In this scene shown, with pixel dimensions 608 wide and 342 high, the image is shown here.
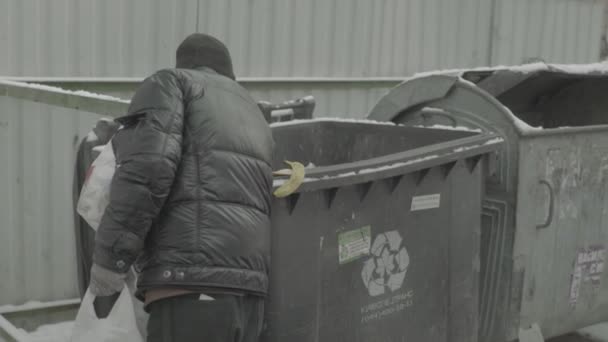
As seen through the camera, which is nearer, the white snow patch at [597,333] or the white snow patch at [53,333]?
the white snow patch at [53,333]

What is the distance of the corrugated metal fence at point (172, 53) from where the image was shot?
5844 millimetres

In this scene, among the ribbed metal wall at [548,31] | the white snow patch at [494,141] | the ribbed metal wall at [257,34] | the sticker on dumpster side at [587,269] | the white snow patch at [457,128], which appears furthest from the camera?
the ribbed metal wall at [548,31]

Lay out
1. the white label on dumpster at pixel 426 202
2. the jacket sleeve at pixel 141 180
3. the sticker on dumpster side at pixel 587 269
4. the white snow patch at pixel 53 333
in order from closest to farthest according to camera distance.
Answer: the jacket sleeve at pixel 141 180 → the white label on dumpster at pixel 426 202 → the sticker on dumpster side at pixel 587 269 → the white snow patch at pixel 53 333

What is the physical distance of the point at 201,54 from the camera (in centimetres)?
333

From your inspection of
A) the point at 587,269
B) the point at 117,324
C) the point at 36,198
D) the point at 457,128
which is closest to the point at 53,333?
the point at 36,198

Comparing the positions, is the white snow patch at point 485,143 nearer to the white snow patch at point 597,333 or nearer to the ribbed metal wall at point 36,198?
the white snow patch at point 597,333

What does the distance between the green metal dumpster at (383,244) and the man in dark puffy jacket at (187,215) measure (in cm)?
27

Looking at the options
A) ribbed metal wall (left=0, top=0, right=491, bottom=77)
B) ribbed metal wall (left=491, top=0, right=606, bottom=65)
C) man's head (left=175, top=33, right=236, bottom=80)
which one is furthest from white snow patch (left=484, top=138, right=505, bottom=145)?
ribbed metal wall (left=491, top=0, right=606, bottom=65)

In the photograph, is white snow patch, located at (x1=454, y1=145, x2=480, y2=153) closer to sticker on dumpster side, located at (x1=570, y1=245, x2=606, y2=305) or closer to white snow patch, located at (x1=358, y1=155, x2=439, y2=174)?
white snow patch, located at (x1=358, y1=155, x2=439, y2=174)

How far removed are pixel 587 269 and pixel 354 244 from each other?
2.07m

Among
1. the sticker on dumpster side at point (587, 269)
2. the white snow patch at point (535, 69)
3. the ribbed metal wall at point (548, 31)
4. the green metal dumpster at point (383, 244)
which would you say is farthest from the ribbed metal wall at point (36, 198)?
the ribbed metal wall at point (548, 31)

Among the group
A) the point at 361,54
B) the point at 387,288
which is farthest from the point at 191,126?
the point at 361,54

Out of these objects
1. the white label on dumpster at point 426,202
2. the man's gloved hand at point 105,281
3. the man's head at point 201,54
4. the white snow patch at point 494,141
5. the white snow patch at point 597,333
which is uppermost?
the man's head at point 201,54

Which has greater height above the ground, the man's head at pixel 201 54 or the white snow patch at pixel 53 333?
the man's head at pixel 201 54
